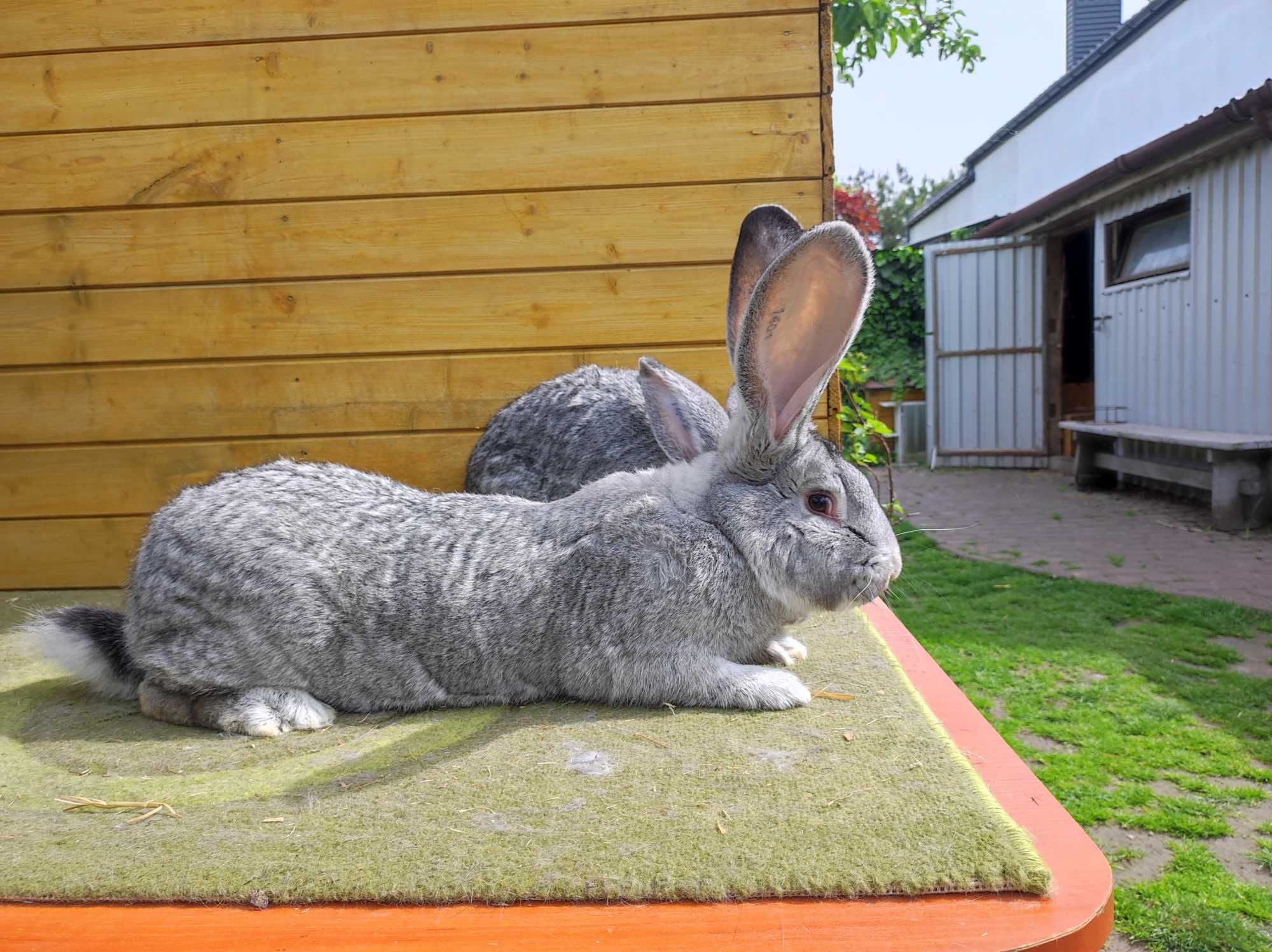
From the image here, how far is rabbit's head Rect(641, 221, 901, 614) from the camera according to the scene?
168cm

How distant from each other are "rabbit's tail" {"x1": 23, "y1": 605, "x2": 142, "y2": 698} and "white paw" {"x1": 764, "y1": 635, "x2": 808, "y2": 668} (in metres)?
1.35

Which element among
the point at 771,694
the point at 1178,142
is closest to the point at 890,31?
the point at 1178,142

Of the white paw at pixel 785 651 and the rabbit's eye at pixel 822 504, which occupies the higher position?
the rabbit's eye at pixel 822 504

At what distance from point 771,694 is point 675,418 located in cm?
67

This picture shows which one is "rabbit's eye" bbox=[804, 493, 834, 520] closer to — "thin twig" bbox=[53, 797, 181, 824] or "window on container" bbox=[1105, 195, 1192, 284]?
"thin twig" bbox=[53, 797, 181, 824]

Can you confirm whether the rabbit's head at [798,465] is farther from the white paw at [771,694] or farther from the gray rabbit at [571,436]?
the gray rabbit at [571,436]

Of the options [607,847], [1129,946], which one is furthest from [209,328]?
[1129,946]

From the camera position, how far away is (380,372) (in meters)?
3.22

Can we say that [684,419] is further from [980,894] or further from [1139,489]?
[1139,489]

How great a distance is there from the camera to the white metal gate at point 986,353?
10.8m

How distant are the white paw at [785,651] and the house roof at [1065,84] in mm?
10781

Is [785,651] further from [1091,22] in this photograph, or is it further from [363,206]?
[1091,22]

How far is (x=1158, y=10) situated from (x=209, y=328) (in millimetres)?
10929

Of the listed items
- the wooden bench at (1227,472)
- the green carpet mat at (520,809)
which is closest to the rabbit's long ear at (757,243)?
the green carpet mat at (520,809)
